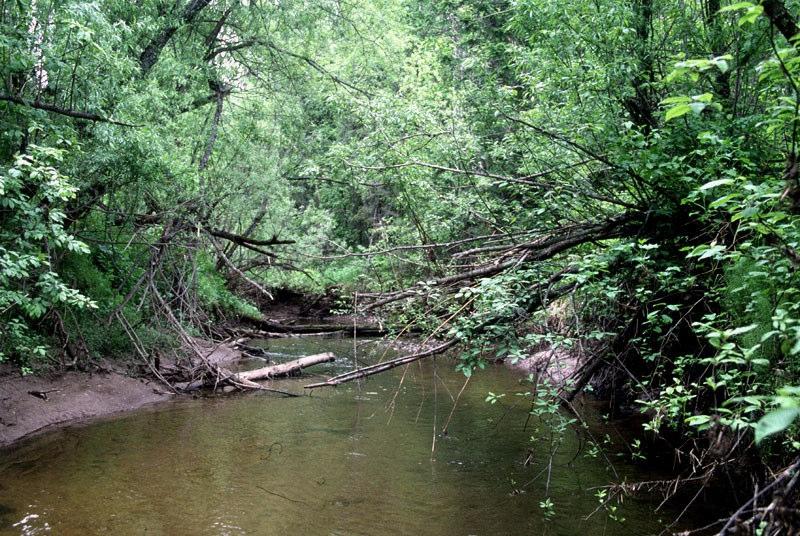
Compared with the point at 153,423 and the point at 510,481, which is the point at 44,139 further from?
the point at 510,481

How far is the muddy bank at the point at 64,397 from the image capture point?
763 cm

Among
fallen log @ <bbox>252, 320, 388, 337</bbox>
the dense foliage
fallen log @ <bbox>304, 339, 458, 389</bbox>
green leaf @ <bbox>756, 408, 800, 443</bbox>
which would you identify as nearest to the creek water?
Answer: fallen log @ <bbox>304, 339, 458, 389</bbox>

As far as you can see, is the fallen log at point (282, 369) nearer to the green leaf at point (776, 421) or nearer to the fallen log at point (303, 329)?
the fallen log at point (303, 329)

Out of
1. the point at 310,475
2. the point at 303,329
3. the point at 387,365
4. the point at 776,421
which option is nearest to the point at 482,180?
the point at 387,365

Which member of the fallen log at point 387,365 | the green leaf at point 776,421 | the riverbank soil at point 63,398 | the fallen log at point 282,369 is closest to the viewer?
the green leaf at point 776,421

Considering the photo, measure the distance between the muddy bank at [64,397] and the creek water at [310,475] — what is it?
365 millimetres

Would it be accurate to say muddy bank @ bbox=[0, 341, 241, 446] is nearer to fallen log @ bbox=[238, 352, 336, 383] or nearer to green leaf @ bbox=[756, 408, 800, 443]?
fallen log @ bbox=[238, 352, 336, 383]

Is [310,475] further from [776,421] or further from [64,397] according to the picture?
[776,421]

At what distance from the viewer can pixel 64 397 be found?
853 cm

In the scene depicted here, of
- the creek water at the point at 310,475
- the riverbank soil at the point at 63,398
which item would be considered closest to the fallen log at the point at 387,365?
the creek water at the point at 310,475

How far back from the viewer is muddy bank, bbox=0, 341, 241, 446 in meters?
7.63

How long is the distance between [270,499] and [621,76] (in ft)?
18.3

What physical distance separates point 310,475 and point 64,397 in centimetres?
436

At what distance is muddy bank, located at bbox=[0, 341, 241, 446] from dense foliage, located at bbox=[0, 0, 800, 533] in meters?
0.37
